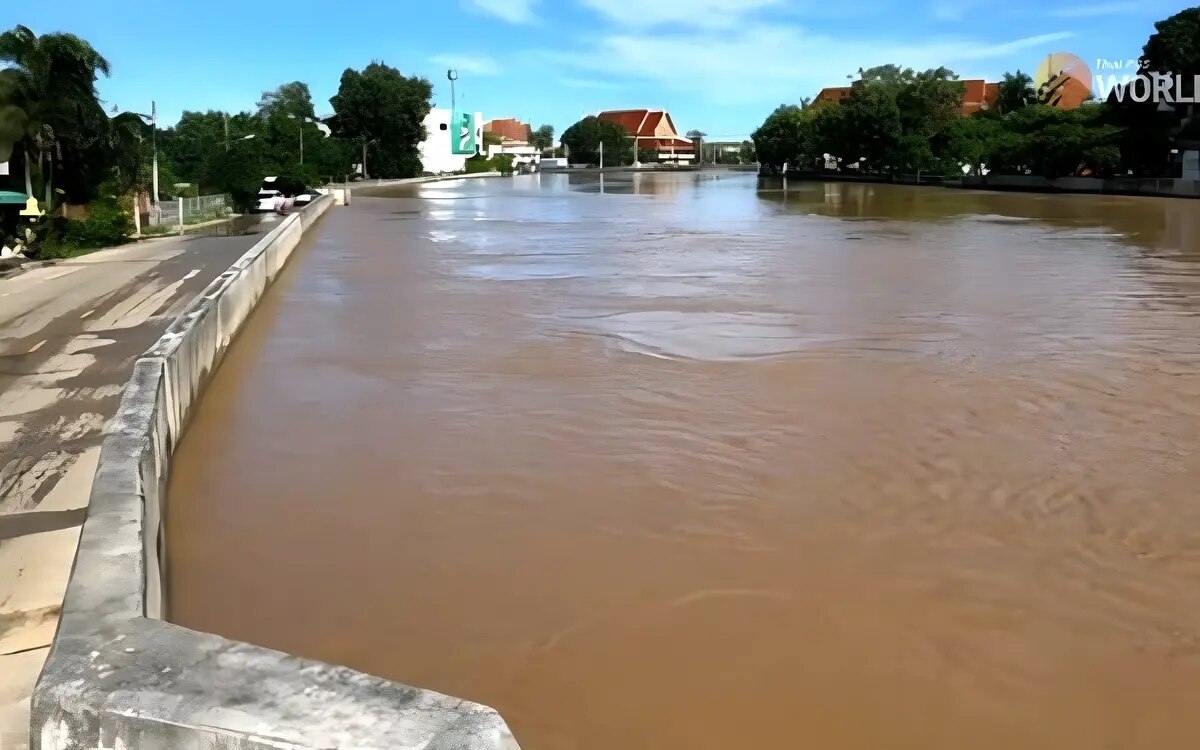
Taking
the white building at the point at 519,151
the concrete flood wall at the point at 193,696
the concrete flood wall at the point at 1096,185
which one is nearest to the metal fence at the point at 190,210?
the concrete flood wall at the point at 1096,185

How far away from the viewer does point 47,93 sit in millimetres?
32250

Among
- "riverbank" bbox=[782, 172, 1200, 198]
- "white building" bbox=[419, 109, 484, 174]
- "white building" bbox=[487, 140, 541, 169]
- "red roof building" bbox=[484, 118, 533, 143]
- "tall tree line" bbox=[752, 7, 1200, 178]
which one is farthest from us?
"red roof building" bbox=[484, 118, 533, 143]

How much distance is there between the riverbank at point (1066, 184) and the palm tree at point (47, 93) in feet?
128

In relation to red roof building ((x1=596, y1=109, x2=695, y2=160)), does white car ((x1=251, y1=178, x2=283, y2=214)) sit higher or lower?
lower

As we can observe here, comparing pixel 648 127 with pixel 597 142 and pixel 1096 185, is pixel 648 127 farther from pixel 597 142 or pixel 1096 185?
pixel 1096 185

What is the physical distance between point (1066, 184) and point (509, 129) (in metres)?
132

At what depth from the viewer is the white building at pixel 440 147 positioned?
367 feet

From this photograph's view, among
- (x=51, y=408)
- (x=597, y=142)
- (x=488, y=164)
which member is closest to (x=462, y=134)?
(x=488, y=164)

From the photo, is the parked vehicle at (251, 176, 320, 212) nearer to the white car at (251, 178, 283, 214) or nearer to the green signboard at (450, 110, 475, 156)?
the white car at (251, 178, 283, 214)

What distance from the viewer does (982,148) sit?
6312 centimetres

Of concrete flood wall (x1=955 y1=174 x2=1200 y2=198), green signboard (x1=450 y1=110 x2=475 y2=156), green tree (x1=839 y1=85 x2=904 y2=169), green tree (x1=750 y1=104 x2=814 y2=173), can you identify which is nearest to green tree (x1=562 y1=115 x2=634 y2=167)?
green signboard (x1=450 y1=110 x2=475 y2=156)

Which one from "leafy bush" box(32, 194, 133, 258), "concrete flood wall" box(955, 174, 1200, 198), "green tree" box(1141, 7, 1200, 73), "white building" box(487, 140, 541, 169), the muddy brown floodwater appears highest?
"white building" box(487, 140, 541, 169)

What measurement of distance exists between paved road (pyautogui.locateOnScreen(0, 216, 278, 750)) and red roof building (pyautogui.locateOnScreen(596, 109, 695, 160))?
484ft

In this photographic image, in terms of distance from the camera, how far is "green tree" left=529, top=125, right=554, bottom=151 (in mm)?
181250
